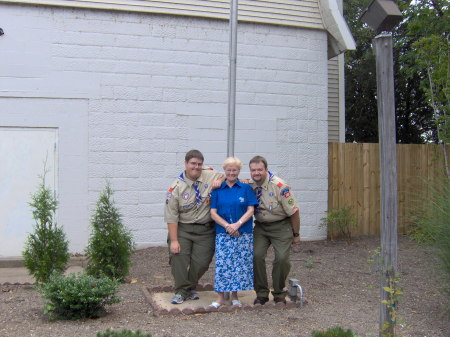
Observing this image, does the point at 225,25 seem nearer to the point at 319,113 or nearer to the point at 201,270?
the point at 319,113

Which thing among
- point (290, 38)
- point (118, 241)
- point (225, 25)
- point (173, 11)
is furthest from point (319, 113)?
point (118, 241)

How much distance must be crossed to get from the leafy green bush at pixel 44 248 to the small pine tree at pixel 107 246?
1.14ft

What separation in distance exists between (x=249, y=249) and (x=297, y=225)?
0.55 m

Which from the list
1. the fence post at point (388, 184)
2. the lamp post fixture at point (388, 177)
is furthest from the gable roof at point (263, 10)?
the fence post at point (388, 184)

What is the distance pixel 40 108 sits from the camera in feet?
28.9

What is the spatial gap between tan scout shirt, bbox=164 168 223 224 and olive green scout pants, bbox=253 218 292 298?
572mm

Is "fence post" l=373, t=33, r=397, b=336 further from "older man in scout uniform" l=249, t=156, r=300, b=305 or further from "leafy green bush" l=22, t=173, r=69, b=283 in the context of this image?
"leafy green bush" l=22, t=173, r=69, b=283

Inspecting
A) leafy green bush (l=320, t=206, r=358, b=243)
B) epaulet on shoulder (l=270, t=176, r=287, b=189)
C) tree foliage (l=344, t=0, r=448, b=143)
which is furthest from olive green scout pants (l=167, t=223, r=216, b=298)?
tree foliage (l=344, t=0, r=448, b=143)

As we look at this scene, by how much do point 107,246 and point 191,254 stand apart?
1338 mm

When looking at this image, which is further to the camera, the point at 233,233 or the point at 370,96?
the point at 370,96

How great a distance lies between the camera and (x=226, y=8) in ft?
31.7

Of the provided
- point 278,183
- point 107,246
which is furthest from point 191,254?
point 107,246

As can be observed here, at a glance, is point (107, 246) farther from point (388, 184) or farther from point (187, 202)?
point (388, 184)

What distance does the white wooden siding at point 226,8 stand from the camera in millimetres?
9031
